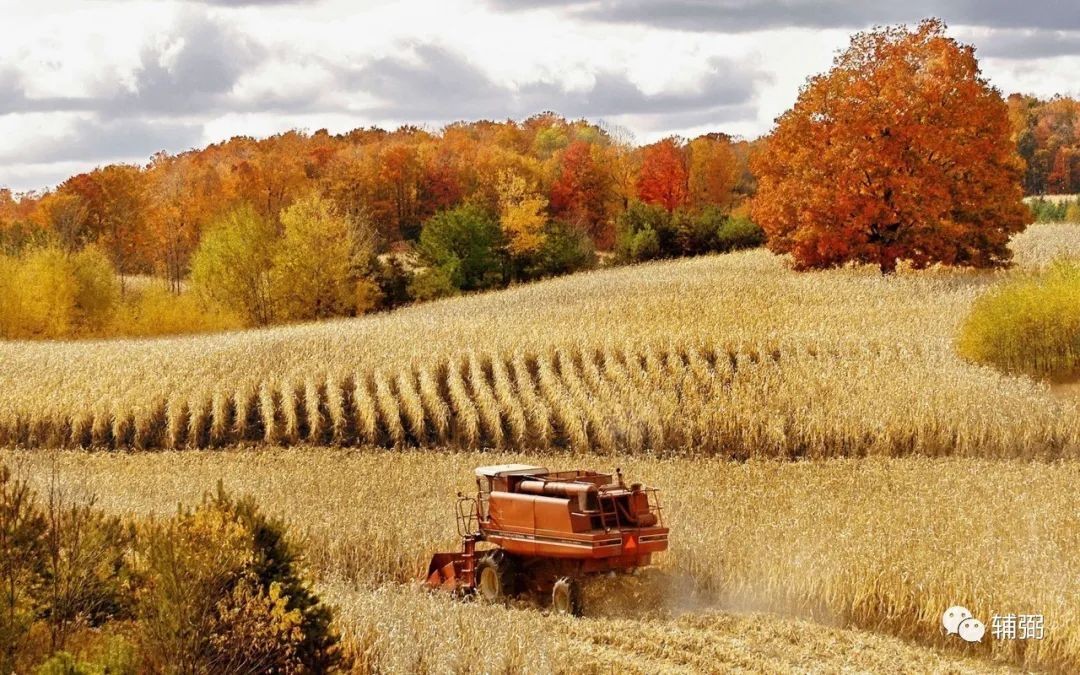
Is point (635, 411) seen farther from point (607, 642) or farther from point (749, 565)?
point (607, 642)

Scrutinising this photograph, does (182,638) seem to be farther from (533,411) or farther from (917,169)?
(917,169)

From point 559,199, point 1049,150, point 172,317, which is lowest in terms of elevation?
point 172,317

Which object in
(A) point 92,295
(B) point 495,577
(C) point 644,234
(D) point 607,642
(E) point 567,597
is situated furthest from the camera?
(C) point 644,234

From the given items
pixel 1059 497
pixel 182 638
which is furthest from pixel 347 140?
pixel 182 638

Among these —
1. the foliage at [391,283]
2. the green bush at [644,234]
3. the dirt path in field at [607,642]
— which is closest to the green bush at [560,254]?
the green bush at [644,234]

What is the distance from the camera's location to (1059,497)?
20188 mm

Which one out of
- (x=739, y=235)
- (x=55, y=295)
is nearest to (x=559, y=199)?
(x=739, y=235)

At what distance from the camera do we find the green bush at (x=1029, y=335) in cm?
2905

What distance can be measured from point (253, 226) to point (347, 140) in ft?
191

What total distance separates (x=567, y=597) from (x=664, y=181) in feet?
232

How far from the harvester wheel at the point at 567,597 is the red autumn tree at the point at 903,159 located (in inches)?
1063

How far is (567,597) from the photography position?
15.1 m

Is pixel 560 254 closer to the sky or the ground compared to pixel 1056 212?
closer to the ground

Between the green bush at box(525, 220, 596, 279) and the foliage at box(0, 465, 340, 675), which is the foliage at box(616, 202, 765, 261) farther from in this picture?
the foliage at box(0, 465, 340, 675)
